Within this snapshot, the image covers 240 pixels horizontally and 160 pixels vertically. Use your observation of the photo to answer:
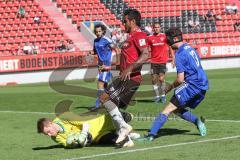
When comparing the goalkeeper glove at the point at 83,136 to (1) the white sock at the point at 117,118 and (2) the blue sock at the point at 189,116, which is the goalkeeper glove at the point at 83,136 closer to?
(1) the white sock at the point at 117,118

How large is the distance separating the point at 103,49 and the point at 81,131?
22.5 ft

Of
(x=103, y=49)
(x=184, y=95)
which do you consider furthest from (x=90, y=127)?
(x=103, y=49)

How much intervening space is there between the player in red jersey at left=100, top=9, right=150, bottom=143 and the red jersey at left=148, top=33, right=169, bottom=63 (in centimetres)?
789

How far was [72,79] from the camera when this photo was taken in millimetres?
34344

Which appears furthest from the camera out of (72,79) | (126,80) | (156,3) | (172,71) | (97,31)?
(156,3)

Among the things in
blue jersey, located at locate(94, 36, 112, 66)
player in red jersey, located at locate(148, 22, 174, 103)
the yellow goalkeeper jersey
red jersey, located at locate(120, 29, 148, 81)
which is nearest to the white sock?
the yellow goalkeeper jersey

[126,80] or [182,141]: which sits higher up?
[126,80]

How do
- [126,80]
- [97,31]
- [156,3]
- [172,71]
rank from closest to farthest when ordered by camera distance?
[126,80]
[97,31]
[172,71]
[156,3]

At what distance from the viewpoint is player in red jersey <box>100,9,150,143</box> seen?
1040 centimetres

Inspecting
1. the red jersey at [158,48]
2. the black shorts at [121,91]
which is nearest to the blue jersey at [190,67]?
the black shorts at [121,91]

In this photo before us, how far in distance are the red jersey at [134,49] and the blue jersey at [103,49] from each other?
18.5 ft

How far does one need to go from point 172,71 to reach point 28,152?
2855 centimetres

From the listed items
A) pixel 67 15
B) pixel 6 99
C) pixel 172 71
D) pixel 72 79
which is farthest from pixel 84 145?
pixel 67 15

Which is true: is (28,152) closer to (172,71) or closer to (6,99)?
(6,99)
